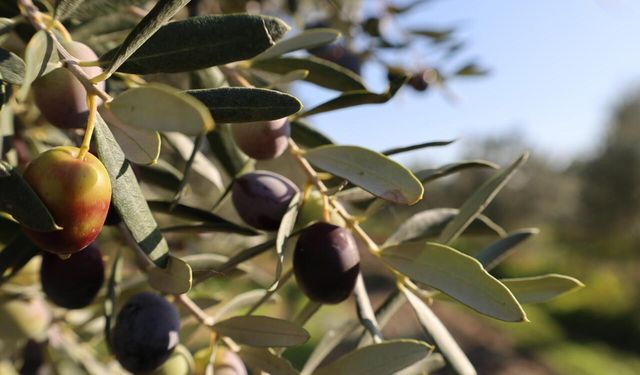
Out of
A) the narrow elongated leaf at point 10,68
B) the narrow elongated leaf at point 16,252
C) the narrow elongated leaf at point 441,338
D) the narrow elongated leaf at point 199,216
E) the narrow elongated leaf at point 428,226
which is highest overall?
the narrow elongated leaf at point 10,68

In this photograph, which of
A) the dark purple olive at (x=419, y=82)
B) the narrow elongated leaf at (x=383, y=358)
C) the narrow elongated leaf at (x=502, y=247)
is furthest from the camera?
the dark purple olive at (x=419, y=82)

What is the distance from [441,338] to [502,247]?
A: 191 millimetres

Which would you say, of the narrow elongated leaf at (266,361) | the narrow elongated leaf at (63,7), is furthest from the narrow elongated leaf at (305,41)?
the narrow elongated leaf at (266,361)

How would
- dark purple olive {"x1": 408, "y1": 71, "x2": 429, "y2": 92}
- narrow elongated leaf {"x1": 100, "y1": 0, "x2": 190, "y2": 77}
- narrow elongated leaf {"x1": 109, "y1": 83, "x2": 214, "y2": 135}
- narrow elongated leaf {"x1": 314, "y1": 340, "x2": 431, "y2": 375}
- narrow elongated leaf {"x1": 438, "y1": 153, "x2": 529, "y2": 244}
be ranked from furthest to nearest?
dark purple olive {"x1": 408, "y1": 71, "x2": 429, "y2": 92}, narrow elongated leaf {"x1": 438, "y1": 153, "x2": 529, "y2": 244}, narrow elongated leaf {"x1": 314, "y1": 340, "x2": 431, "y2": 375}, narrow elongated leaf {"x1": 100, "y1": 0, "x2": 190, "y2": 77}, narrow elongated leaf {"x1": 109, "y1": 83, "x2": 214, "y2": 135}

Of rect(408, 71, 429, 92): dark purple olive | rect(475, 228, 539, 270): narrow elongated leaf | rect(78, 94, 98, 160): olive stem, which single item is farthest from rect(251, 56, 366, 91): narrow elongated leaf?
rect(408, 71, 429, 92): dark purple olive

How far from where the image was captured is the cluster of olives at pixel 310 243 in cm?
65

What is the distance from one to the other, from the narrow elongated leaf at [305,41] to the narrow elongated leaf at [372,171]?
167mm

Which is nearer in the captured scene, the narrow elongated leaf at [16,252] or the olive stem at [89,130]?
the olive stem at [89,130]

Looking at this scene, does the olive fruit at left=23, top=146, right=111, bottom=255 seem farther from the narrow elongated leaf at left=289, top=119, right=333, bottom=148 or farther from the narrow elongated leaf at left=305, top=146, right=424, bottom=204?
the narrow elongated leaf at left=289, top=119, right=333, bottom=148

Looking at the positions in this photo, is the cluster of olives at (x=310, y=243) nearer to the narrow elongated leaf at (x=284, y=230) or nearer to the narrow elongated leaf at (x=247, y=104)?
the narrow elongated leaf at (x=284, y=230)

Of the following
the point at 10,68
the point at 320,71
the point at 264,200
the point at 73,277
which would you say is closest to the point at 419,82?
the point at 320,71

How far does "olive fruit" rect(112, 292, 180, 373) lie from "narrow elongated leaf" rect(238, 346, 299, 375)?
9cm

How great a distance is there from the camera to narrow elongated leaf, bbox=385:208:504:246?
2.56 feet

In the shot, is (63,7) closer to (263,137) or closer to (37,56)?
(37,56)
